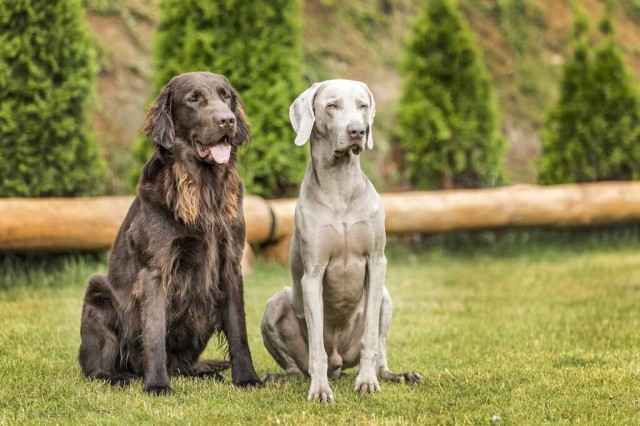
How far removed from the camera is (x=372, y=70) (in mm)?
15375

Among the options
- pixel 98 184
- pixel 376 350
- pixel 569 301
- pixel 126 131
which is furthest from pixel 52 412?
pixel 126 131

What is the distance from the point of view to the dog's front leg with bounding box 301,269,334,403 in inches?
170

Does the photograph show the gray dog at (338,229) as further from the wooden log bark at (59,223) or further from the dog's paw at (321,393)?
the wooden log bark at (59,223)

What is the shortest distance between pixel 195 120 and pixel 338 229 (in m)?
0.92

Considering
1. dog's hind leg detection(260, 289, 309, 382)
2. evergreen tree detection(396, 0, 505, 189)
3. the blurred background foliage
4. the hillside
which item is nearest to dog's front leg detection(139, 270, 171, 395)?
dog's hind leg detection(260, 289, 309, 382)

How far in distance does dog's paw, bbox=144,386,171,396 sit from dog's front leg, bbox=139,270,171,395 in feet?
0.08

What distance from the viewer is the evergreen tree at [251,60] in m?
9.61

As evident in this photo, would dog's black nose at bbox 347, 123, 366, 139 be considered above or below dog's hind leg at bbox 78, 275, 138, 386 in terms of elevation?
above

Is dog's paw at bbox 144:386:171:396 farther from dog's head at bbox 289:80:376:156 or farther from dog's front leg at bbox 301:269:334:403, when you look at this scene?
dog's head at bbox 289:80:376:156

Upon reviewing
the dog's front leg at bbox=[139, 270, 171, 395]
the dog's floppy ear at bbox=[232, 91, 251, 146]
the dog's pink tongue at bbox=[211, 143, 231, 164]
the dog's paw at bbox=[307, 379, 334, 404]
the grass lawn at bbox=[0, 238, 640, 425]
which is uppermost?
the dog's floppy ear at bbox=[232, 91, 251, 146]

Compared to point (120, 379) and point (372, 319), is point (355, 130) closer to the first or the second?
point (372, 319)

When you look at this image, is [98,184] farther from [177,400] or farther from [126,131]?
[177,400]

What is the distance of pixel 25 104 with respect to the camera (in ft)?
27.9

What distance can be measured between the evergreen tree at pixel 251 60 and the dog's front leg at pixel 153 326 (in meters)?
5.12
